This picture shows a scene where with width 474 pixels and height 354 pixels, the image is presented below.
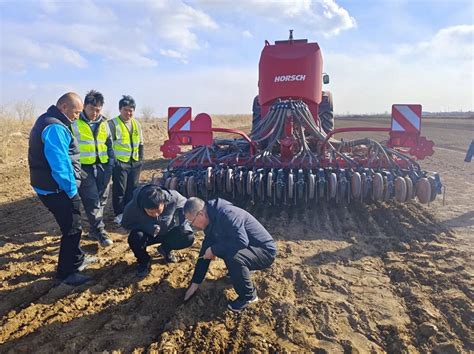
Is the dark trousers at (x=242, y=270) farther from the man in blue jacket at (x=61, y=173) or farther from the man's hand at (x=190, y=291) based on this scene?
the man in blue jacket at (x=61, y=173)

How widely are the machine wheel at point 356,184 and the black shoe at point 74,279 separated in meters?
3.68

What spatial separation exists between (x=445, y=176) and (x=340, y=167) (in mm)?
4388

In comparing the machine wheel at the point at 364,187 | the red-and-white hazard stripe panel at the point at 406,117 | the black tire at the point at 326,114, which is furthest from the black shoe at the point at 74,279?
the black tire at the point at 326,114

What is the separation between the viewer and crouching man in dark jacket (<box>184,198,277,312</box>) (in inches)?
130

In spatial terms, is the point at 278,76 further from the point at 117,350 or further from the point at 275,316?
the point at 117,350

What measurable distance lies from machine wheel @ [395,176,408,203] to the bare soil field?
0.30 metres

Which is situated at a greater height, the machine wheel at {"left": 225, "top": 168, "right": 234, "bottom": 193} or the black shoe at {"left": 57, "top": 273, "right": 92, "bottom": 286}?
the machine wheel at {"left": 225, "top": 168, "right": 234, "bottom": 193}

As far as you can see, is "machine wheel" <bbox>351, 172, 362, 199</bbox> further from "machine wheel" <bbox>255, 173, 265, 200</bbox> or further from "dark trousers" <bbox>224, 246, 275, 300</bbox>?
"dark trousers" <bbox>224, 246, 275, 300</bbox>

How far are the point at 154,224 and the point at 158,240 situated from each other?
0.27 meters

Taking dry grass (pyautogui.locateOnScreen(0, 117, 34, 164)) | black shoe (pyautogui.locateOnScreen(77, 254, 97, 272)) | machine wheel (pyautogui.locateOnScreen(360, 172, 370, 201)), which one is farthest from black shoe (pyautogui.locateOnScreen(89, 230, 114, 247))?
dry grass (pyautogui.locateOnScreen(0, 117, 34, 164))

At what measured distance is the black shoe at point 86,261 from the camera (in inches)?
158

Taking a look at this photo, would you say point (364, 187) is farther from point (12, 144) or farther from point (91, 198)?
point (12, 144)

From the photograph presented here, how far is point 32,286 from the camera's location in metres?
3.75

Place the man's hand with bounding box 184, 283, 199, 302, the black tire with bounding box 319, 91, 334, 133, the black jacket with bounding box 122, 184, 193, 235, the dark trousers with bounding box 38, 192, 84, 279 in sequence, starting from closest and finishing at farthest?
the man's hand with bounding box 184, 283, 199, 302, the dark trousers with bounding box 38, 192, 84, 279, the black jacket with bounding box 122, 184, 193, 235, the black tire with bounding box 319, 91, 334, 133
